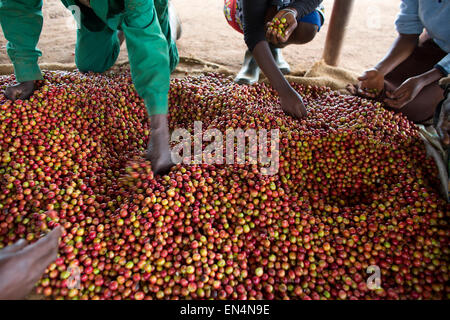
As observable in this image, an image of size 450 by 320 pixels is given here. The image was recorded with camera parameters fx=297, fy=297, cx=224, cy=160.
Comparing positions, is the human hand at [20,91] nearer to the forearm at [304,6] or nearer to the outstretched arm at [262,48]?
the outstretched arm at [262,48]

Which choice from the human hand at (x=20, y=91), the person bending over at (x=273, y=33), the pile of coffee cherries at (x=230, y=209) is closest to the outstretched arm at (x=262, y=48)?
the person bending over at (x=273, y=33)

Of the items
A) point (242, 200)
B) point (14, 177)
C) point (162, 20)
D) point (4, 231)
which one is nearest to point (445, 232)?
point (242, 200)

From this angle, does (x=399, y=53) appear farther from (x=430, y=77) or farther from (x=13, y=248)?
(x=13, y=248)

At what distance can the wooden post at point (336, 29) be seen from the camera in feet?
12.5

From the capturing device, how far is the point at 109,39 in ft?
10.5

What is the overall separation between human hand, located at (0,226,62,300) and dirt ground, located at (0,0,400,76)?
10.1 ft

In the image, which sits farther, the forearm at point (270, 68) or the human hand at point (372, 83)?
the human hand at point (372, 83)

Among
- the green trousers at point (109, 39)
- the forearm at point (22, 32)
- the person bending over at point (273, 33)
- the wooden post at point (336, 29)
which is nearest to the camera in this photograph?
the green trousers at point (109, 39)

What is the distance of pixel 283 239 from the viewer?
5.81ft

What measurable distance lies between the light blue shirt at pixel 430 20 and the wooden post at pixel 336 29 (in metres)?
1.01

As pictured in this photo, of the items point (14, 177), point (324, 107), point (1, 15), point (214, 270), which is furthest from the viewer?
point (324, 107)

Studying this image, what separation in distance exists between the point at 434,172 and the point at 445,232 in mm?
548

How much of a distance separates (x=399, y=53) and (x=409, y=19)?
1.03 ft
